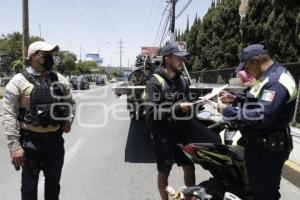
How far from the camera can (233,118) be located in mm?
3643

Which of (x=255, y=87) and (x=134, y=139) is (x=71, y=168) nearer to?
(x=134, y=139)

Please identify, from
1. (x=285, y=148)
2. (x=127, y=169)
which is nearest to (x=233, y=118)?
(x=285, y=148)

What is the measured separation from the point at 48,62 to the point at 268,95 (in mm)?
1978

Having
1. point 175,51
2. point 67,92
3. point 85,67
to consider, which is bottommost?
point 67,92

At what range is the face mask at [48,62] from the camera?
4.23m

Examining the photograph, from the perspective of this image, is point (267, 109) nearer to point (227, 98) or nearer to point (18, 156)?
point (227, 98)

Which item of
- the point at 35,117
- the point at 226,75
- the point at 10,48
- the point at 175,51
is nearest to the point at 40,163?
the point at 35,117

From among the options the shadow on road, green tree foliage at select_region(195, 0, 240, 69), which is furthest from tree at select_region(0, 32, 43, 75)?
the shadow on road

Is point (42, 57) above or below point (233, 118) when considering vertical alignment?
above

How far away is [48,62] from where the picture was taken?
4258 millimetres

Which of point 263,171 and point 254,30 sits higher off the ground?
point 254,30

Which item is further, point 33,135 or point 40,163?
point 40,163

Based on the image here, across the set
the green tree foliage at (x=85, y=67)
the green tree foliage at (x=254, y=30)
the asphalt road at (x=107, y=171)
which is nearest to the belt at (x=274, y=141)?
the green tree foliage at (x=254, y=30)

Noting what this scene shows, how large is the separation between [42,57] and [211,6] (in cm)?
3420
